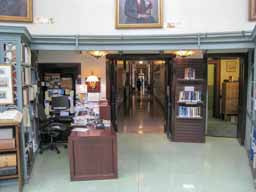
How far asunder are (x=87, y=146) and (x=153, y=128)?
164 inches

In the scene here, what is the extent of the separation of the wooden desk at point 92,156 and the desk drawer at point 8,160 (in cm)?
77

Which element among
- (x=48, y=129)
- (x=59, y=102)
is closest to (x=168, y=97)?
(x=59, y=102)

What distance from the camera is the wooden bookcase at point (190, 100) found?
238 inches

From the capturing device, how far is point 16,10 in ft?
15.7

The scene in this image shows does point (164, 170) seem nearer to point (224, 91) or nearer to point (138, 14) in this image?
point (138, 14)

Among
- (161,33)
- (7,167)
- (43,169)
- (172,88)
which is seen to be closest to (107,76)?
(172,88)

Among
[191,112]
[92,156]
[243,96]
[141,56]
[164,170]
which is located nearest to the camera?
[92,156]

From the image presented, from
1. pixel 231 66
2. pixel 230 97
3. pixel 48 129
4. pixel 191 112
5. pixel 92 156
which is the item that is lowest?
pixel 92 156

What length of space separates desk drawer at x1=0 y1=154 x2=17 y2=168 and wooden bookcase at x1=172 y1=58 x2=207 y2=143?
12.4 feet

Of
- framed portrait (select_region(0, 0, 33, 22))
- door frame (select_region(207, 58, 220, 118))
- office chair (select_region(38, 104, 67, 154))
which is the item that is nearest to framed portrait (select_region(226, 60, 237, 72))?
door frame (select_region(207, 58, 220, 118))

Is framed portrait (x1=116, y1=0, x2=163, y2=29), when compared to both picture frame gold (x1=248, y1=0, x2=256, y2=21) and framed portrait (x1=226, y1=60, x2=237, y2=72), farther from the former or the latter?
framed portrait (x1=226, y1=60, x2=237, y2=72)

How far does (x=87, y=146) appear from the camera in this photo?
3.95 meters

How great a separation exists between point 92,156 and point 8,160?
46.3 inches

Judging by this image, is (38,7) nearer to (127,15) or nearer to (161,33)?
(127,15)
